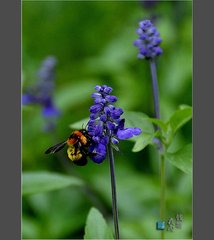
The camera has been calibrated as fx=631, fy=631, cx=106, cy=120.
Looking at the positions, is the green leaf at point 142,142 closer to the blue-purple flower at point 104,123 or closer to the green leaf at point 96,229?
the blue-purple flower at point 104,123

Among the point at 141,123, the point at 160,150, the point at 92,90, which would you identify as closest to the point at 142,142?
the point at 141,123

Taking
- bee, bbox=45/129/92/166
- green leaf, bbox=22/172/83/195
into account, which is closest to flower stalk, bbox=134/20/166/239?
bee, bbox=45/129/92/166

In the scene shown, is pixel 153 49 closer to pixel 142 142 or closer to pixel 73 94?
pixel 142 142

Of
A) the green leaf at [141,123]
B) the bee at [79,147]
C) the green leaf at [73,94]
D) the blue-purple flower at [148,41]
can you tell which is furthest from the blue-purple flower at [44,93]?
the bee at [79,147]

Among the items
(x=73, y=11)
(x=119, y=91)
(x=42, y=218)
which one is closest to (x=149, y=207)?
(x=42, y=218)

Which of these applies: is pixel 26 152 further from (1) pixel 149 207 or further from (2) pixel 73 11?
(2) pixel 73 11
